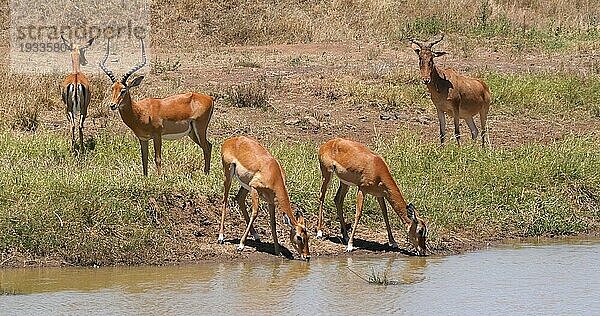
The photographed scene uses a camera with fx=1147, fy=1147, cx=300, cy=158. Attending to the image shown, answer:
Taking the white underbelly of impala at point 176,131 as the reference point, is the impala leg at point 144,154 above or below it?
below

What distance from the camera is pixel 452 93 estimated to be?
15195 mm

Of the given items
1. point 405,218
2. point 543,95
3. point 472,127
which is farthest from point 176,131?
point 543,95

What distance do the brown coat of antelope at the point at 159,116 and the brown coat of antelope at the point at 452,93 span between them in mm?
3548

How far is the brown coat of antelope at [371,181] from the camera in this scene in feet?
34.0

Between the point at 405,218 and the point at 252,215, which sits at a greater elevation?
the point at 252,215

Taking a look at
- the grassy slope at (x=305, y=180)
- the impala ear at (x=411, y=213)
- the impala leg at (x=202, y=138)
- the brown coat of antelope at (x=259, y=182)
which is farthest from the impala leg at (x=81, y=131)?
the impala ear at (x=411, y=213)

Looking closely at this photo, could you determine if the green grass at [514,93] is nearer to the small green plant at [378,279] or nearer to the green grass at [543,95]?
the green grass at [543,95]

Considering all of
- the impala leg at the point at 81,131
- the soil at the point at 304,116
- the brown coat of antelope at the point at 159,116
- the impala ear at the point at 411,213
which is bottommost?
the soil at the point at 304,116

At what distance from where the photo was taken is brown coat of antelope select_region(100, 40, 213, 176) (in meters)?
12.3

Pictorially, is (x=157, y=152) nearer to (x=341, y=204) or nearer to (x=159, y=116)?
(x=159, y=116)

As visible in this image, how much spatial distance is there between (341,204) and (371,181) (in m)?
0.63

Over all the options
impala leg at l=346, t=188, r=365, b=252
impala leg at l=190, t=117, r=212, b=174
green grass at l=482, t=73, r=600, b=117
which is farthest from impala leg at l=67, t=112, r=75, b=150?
green grass at l=482, t=73, r=600, b=117

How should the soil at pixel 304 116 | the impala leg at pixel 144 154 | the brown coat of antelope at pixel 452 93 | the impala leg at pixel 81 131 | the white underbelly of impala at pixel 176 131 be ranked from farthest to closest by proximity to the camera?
the brown coat of antelope at pixel 452 93 → the impala leg at pixel 81 131 → the white underbelly of impala at pixel 176 131 → the impala leg at pixel 144 154 → the soil at pixel 304 116

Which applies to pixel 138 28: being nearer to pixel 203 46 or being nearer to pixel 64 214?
pixel 203 46
